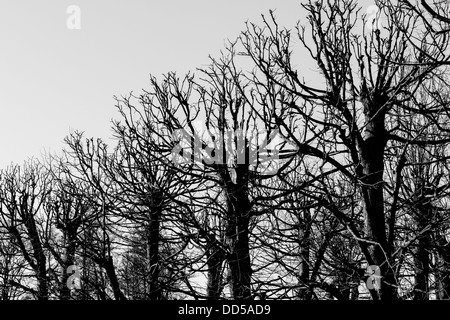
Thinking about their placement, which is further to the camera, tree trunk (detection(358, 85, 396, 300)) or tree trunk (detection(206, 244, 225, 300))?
tree trunk (detection(206, 244, 225, 300))

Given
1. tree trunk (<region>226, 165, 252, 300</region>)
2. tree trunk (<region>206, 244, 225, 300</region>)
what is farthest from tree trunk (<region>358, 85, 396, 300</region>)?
tree trunk (<region>206, 244, 225, 300</region>)

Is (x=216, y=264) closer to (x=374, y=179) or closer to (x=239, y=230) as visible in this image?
(x=239, y=230)

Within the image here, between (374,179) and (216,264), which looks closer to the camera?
(374,179)

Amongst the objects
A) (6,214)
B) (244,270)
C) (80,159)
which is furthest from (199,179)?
(6,214)

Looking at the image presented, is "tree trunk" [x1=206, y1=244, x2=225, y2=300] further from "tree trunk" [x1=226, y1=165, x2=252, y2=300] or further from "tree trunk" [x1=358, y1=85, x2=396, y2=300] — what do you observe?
"tree trunk" [x1=358, y1=85, x2=396, y2=300]

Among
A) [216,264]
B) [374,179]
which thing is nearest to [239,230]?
[216,264]

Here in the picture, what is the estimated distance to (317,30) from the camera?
685 centimetres

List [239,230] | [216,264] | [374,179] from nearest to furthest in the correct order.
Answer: [374,179] → [216,264] → [239,230]

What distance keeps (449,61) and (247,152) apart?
16.9 ft

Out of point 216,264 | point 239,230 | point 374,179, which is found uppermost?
point 374,179

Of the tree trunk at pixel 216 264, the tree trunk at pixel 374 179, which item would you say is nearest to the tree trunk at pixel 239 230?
the tree trunk at pixel 216 264

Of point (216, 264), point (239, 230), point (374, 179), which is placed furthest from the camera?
point (239, 230)

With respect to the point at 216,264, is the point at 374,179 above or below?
above

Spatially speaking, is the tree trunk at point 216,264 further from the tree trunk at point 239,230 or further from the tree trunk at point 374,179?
the tree trunk at point 374,179
